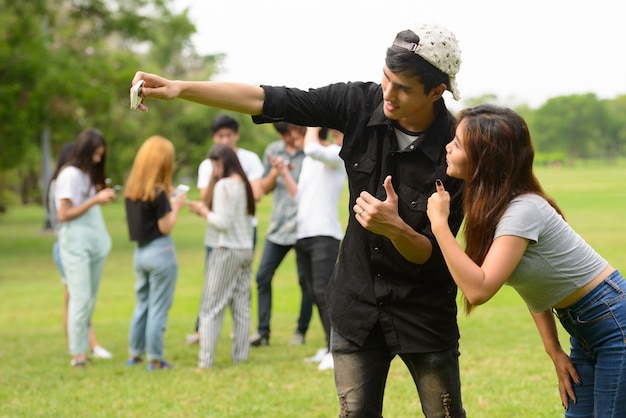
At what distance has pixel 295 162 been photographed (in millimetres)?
9266

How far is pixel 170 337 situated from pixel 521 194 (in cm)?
745

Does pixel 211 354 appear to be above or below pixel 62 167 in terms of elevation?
below

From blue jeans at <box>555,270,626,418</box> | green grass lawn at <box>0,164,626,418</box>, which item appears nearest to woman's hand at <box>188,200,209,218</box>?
green grass lawn at <box>0,164,626,418</box>

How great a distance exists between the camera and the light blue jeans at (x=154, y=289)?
26.6 ft

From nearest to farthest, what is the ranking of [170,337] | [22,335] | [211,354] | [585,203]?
[211,354] → [170,337] → [22,335] → [585,203]

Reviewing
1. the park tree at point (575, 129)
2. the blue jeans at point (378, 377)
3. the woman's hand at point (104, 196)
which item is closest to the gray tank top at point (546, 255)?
the blue jeans at point (378, 377)

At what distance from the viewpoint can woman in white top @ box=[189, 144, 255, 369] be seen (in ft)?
26.7

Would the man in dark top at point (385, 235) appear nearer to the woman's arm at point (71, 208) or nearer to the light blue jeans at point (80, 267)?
the woman's arm at point (71, 208)

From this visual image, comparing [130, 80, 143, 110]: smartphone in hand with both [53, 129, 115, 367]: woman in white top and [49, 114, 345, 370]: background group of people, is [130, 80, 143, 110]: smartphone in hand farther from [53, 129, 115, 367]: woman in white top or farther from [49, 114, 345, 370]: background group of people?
[53, 129, 115, 367]: woman in white top

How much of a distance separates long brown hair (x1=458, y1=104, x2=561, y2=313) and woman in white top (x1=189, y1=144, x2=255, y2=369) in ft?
15.7

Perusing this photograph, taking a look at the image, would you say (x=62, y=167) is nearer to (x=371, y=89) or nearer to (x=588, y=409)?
(x=371, y=89)

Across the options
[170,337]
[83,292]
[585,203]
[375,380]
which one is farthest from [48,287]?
[585,203]

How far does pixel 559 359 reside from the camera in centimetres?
387

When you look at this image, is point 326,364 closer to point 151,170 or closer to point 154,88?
point 151,170
